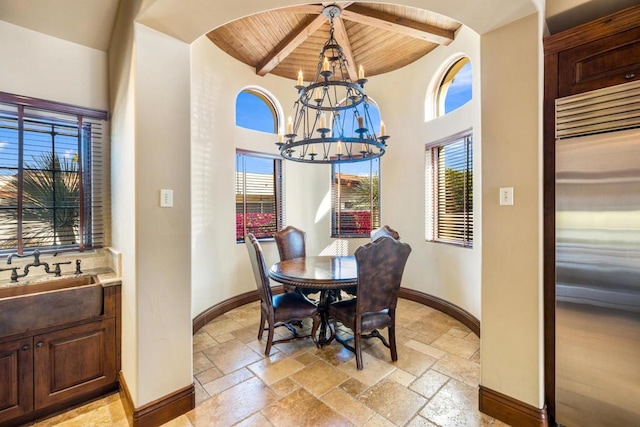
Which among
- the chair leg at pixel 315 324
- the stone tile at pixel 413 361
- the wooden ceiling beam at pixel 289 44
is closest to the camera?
the stone tile at pixel 413 361

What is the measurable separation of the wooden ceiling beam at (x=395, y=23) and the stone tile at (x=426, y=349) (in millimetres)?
3177

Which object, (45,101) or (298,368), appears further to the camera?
(298,368)

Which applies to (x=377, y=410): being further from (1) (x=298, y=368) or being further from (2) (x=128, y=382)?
(2) (x=128, y=382)

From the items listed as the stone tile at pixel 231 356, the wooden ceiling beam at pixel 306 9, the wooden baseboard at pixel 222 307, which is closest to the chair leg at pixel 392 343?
the stone tile at pixel 231 356

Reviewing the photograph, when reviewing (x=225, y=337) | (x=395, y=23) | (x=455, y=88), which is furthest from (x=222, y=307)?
(x=455, y=88)

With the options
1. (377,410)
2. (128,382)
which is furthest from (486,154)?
(128,382)

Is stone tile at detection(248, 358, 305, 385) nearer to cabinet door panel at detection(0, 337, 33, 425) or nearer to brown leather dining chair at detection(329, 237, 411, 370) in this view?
brown leather dining chair at detection(329, 237, 411, 370)

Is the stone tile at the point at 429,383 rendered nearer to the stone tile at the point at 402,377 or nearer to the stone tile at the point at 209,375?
the stone tile at the point at 402,377

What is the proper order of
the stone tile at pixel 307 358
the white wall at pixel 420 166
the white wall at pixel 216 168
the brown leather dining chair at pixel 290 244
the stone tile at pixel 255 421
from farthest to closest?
1. the brown leather dining chair at pixel 290 244
2. the white wall at pixel 216 168
3. the white wall at pixel 420 166
4. the stone tile at pixel 307 358
5. the stone tile at pixel 255 421

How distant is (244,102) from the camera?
3971 millimetres

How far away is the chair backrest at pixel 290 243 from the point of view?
3.55 meters

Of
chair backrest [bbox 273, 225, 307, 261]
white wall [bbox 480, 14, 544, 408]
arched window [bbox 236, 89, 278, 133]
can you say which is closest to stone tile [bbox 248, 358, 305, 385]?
chair backrest [bbox 273, 225, 307, 261]

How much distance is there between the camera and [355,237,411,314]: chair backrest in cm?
225

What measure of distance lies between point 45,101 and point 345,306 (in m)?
2.86
